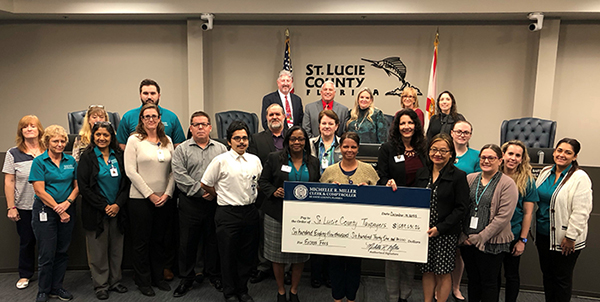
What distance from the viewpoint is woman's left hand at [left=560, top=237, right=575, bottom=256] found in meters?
2.59

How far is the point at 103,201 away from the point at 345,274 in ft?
6.50

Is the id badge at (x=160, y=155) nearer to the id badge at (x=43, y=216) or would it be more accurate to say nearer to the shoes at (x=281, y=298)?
the id badge at (x=43, y=216)

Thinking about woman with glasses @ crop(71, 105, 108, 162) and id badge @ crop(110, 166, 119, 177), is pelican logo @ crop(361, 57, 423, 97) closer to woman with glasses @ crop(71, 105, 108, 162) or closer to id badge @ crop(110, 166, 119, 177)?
woman with glasses @ crop(71, 105, 108, 162)

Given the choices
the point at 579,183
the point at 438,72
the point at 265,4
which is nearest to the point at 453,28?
the point at 438,72

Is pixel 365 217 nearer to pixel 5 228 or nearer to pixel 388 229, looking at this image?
pixel 388 229

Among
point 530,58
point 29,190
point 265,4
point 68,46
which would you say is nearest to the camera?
point 29,190

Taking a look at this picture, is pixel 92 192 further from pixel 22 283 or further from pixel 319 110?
pixel 319 110

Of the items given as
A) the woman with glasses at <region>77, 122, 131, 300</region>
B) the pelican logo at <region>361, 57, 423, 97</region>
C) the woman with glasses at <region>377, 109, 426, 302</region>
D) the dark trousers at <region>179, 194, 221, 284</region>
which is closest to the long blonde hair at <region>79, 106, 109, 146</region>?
the woman with glasses at <region>77, 122, 131, 300</region>

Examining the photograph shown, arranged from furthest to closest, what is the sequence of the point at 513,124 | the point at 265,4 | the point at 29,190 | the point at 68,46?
the point at 68,46, the point at 265,4, the point at 513,124, the point at 29,190

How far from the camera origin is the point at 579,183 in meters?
2.59

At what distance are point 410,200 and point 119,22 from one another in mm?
6342

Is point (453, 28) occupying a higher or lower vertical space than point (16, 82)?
higher

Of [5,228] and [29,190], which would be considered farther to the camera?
[5,228]

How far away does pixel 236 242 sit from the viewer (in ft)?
9.66
